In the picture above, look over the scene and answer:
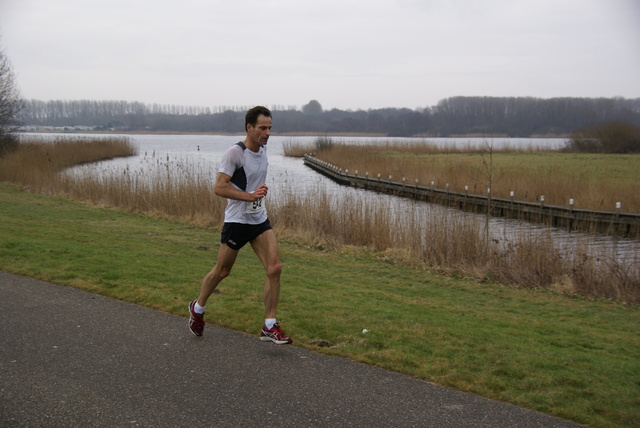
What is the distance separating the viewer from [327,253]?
47.0 ft

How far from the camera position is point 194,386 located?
13.4 feet

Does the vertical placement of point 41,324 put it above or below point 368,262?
above

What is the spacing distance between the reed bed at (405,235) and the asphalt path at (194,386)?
8.19 metres

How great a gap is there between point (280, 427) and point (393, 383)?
1048 millimetres

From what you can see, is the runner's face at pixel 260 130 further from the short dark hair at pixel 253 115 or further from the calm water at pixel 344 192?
the calm water at pixel 344 192

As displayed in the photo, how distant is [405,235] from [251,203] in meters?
10.4

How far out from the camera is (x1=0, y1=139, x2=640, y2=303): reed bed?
1171 cm

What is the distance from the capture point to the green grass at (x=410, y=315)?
4418 mm

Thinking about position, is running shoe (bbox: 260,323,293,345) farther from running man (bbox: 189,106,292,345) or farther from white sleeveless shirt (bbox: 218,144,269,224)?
white sleeveless shirt (bbox: 218,144,269,224)

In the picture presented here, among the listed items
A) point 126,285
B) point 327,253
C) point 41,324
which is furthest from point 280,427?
point 327,253

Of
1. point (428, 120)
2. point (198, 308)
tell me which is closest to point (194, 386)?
point (198, 308)

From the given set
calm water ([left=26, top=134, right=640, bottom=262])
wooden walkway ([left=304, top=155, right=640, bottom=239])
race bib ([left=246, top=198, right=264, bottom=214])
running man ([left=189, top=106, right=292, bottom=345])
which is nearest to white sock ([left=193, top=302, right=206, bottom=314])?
running man ([left=189, top=106, right=292, bottom=345])

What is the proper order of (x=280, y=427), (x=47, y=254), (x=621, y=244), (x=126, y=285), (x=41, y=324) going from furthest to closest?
(x=621, y=244) < (x=47, y=254) < (x=126, y=285) < (x=41, y=324) < (x=280, y=427)

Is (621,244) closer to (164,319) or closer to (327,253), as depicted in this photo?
(327,253)
